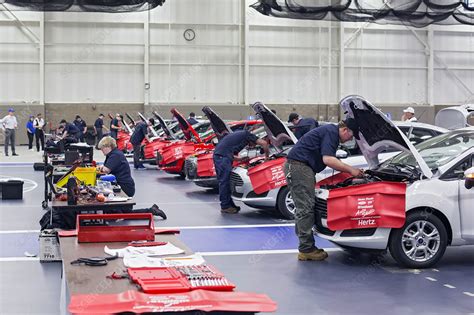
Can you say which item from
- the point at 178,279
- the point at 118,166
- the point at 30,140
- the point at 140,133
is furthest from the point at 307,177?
the point at 30,140

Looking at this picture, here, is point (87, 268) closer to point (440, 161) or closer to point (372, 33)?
point (440, 161)

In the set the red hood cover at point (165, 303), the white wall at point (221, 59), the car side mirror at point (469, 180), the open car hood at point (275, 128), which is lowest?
the red hood cover at point (165, 303)

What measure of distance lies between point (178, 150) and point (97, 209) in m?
10.7

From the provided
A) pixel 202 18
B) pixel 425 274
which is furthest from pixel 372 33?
pixel 425 274

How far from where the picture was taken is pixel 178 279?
4.47 meters

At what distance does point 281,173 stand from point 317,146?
3.31 meters

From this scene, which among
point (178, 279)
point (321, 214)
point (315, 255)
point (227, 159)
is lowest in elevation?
point (315, 255)

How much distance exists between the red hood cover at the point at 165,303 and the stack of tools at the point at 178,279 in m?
0.09

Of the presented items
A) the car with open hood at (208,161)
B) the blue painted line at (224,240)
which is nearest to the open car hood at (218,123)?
the car with open hood at (208,161)

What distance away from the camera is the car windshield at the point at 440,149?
984 centimetres

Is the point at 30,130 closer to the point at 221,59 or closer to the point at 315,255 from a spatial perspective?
the point at 221,59

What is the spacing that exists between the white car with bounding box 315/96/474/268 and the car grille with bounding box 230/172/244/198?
13.4 ft

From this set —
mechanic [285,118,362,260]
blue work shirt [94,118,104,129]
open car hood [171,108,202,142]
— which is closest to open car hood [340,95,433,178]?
mechanic [285,118,362,260]

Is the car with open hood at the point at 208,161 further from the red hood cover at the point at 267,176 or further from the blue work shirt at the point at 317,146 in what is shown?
the blue work shirt at the point at 317,146
